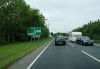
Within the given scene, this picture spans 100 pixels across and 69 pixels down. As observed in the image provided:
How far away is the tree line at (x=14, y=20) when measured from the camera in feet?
219

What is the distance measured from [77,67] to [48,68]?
1597 millimetres

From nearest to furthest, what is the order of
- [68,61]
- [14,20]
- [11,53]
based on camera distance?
1. [68,61]
2. [11,53]
3. [14,20]

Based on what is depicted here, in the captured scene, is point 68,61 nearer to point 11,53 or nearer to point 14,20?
point 11,53

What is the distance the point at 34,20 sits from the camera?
81.6m

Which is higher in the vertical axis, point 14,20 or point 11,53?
point 14,20

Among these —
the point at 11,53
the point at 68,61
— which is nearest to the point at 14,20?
the point at 11,53

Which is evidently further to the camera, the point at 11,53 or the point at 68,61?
the point at 11,53

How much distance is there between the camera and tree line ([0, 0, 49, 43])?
219 ft

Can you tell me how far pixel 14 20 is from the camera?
2815 inches

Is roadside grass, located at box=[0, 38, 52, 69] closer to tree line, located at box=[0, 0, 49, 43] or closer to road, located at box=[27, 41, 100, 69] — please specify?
road, located at box=[27, 41, 100, 69]

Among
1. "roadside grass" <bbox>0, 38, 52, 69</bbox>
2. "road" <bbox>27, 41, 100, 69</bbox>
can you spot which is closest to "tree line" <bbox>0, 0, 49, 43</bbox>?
"roadside grass" <bbox>0, 38, 52, 69</bbox>

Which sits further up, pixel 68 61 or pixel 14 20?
pixel 14 20

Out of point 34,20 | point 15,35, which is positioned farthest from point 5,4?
point 34,20

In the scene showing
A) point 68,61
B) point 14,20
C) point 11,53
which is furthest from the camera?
point 14,20
